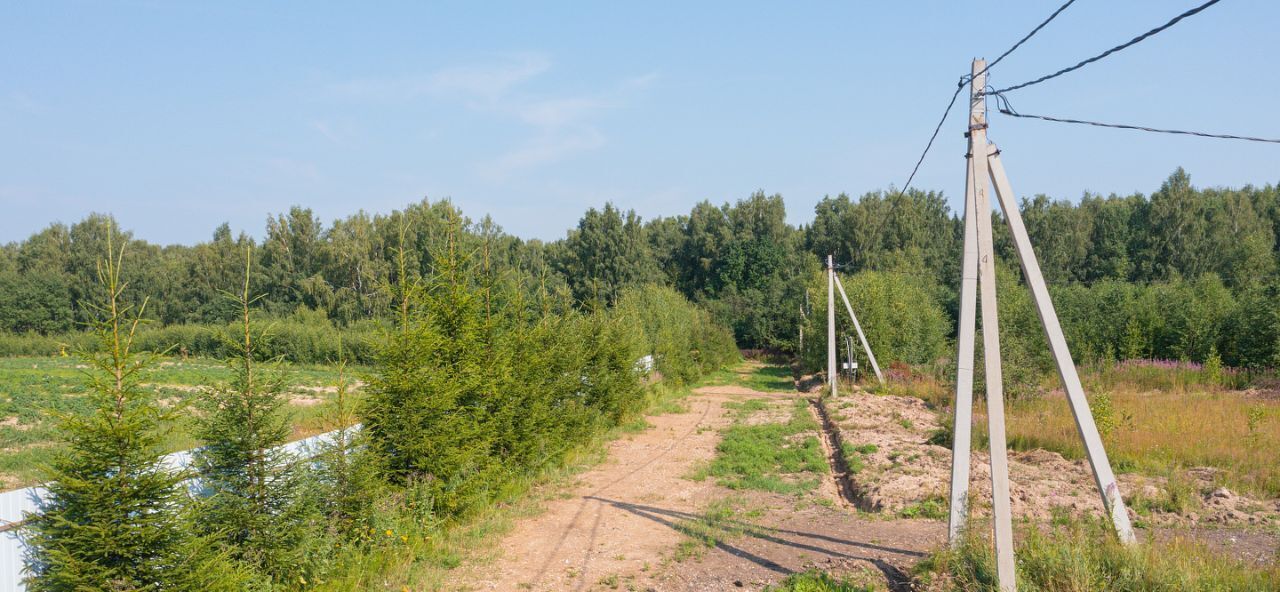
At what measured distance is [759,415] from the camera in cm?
2125

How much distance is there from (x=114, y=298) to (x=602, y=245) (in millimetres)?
55272

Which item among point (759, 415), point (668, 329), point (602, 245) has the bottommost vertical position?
point (759, 415)

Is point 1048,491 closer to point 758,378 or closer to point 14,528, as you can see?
point 14,528

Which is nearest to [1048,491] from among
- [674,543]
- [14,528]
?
[674,543]

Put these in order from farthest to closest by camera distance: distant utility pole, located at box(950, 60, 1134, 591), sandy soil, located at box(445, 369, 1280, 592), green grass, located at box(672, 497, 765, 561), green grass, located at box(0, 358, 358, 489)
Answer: green grass, located at box(672, 497, 765, 561) → sandy soil, located at box(445, 369, 1280, 592) → green grass, located at box(0, 358, 358, 489) → distant utility pole, located at box(950, 60, 1134, 591)

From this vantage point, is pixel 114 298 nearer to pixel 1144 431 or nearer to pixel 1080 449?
pixel 1080 449

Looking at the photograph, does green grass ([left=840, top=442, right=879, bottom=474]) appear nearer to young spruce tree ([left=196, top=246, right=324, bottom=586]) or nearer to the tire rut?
the tire rut

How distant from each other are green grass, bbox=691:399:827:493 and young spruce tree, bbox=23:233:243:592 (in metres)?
8.86

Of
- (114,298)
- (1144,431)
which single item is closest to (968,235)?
(114,298)

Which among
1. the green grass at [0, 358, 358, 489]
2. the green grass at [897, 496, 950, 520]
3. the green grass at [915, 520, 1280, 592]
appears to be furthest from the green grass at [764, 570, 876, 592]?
the green grass at [0, 358, 358, 489]

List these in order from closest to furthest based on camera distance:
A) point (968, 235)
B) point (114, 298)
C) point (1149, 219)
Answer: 1. point (114, 298)
2. point (968, 235)
3. point (1149, 219)

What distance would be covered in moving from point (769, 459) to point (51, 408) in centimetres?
1148

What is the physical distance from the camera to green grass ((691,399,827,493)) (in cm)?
1257

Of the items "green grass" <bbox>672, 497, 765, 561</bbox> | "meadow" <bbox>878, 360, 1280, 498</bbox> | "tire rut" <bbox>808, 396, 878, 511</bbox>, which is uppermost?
"meadow" <bbox>878, 360, 1280, 498</bbox>
